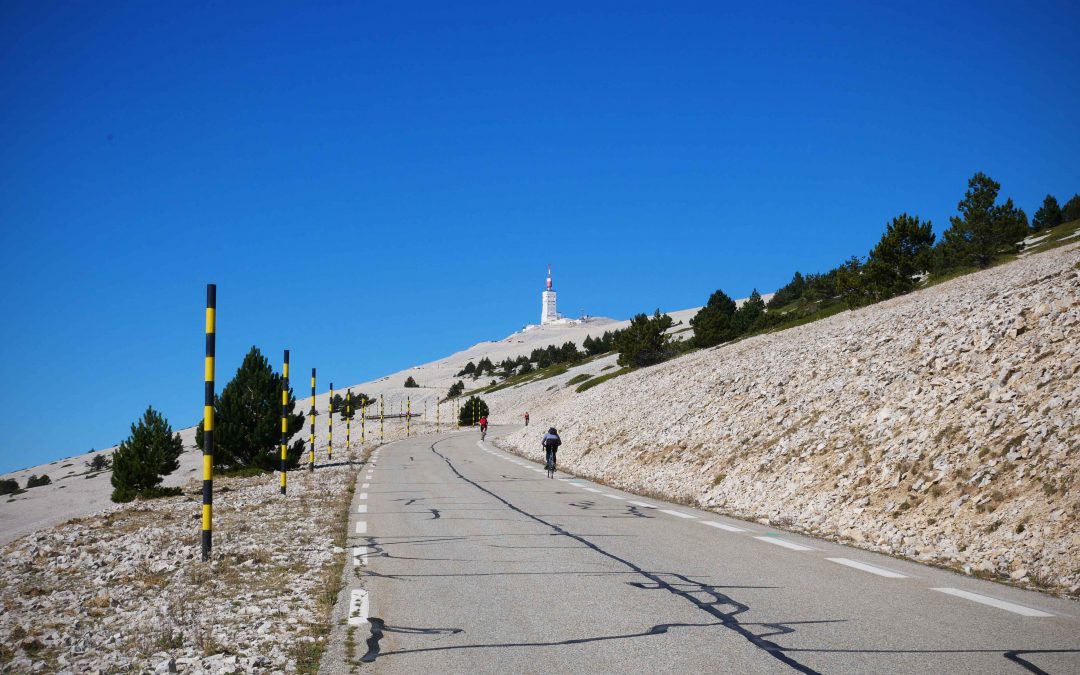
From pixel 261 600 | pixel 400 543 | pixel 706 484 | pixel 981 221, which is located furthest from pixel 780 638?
pixel 981 221

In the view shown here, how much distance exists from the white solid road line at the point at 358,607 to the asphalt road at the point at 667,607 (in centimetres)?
4

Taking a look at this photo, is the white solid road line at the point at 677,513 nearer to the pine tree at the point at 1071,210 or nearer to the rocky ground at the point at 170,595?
the rocky ground at the point at 170,595

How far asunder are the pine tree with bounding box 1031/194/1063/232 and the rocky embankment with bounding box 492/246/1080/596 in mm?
82139

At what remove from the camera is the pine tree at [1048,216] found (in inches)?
3531

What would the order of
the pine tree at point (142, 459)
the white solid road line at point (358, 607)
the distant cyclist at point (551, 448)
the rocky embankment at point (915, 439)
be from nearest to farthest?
the white solid road line at point (358, 607) < the rocky embankment at point (915, 439) < the distant cyclist at point (551, 448) < the pine tree at point (142, 459)

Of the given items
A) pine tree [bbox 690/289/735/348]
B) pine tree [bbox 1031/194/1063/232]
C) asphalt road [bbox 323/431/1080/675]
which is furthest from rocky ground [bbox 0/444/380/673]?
pine tree [bbox 1031/194/1063/232]

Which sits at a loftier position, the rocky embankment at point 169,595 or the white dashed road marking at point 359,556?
the rocky embankment at point 169,595

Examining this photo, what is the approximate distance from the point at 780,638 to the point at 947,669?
1.12 meters

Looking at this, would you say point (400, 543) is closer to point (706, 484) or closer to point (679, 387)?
point (706, 484)

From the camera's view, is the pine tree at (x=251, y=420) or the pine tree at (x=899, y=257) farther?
the pine tree at (x=899, y=257)

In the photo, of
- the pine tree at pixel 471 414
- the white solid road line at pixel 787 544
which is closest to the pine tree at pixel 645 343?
the pine tree at pixel 471 414

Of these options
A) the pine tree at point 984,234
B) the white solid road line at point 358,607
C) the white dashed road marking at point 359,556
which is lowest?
the white dashed road marking at point 359,556

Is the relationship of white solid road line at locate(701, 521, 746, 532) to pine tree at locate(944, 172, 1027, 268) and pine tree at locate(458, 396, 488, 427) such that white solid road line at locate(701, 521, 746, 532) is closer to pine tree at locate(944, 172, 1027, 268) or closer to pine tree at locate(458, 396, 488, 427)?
pine tree at locate(944, 172, 1027, 268)

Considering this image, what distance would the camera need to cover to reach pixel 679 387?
1171 inches
